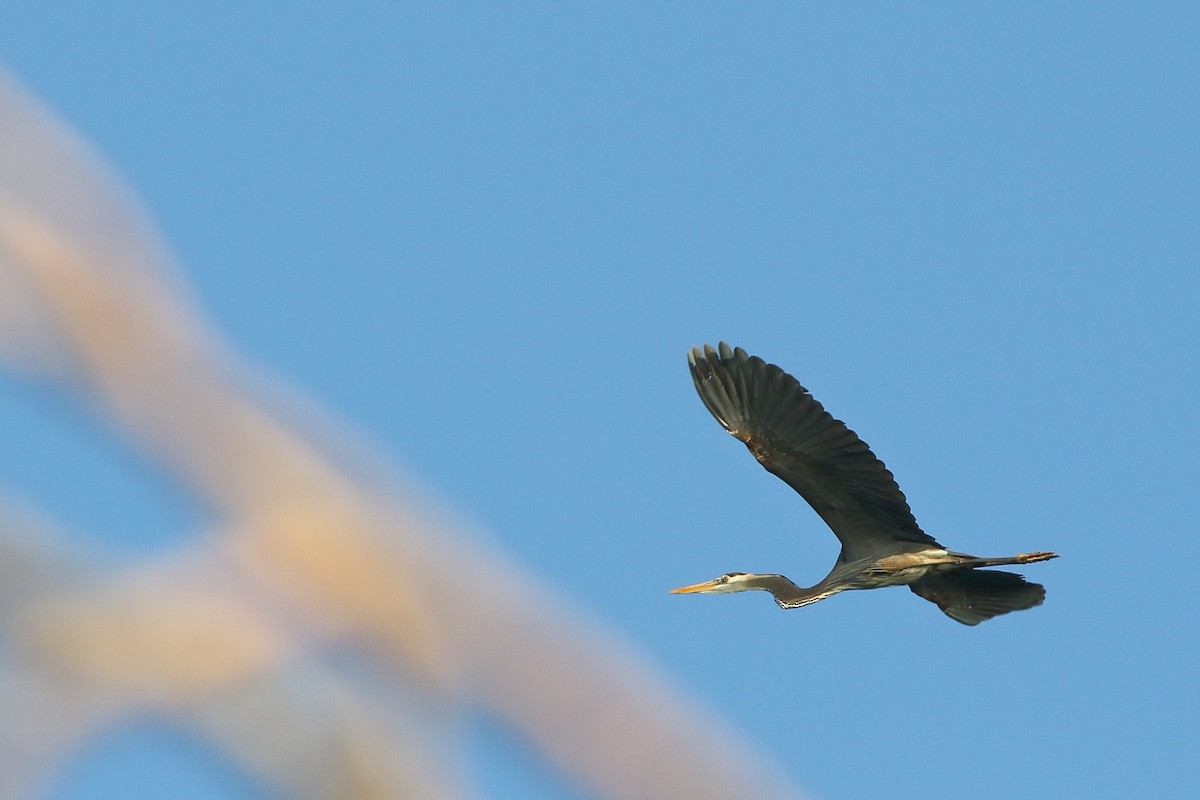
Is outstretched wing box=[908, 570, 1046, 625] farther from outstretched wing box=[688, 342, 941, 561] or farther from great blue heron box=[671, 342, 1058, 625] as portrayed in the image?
outstretched wing box=[688, 342, 941, 561]

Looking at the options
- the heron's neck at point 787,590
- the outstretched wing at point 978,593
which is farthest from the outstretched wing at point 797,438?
the outstretched wing at point 978,593

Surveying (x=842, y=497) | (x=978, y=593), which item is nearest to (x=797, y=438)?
(x=842, y=497)

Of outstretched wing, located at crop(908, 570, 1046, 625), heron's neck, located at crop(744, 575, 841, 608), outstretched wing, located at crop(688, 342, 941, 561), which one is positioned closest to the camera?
outstretched wing, located at crop(688, 342, 941, 561)

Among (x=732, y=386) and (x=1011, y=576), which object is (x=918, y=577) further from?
(x=732, y=386)

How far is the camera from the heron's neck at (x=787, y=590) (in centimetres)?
980

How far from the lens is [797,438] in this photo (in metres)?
8.98

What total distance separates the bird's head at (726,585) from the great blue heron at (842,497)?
32 mm

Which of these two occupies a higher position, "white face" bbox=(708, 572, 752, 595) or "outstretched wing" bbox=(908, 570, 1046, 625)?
"outstretched wing" bbox=(908, 570, 1046, 625)

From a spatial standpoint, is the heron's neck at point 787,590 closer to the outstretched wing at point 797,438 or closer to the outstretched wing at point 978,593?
the outstretched wing at point 797,438

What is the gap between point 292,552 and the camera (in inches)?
51.7

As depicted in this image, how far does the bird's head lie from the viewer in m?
10.4

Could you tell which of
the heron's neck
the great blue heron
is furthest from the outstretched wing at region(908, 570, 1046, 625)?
the heron's neck

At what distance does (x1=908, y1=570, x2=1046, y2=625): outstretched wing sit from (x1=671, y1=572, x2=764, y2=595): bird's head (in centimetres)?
113

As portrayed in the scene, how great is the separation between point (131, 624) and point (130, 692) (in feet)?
0.27
